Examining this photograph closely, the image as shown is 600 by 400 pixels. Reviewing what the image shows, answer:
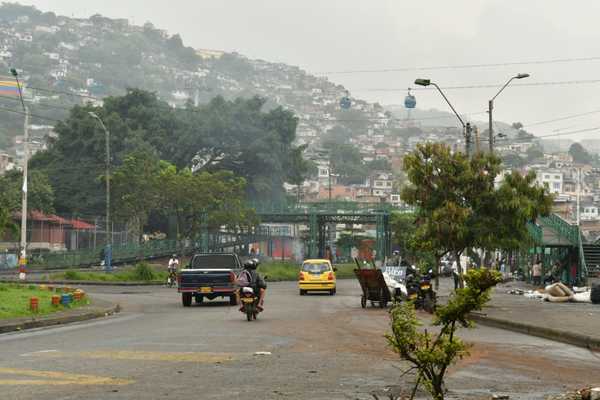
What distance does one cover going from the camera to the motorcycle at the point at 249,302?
23891 mm

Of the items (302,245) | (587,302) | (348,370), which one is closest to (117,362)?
(348,370)

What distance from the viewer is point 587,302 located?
111 feet

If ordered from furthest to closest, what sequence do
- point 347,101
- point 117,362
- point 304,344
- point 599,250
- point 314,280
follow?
point 347,101, point 599,250, point 314,280, point 304,344, point 117,362

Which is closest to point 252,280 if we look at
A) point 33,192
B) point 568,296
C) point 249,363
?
point 249,363

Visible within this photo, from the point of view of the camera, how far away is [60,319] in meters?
24.4

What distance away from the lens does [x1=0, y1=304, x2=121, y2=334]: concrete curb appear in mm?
21755

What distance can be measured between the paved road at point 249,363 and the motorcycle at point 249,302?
0.98 meters

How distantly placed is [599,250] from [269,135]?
6667 centimetres

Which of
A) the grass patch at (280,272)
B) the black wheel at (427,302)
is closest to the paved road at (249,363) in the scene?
the black wheel at (427,302)

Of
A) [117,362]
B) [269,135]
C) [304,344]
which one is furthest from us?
[269,135]

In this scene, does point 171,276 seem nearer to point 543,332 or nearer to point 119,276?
point 119,276

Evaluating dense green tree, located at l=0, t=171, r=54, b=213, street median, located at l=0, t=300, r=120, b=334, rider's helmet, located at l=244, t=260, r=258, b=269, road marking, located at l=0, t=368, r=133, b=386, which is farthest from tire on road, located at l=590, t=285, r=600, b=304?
dense green tree, located at l=0, t=171, r=54, b=213

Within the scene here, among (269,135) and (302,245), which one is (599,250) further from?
(302,245)

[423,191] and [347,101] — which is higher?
[347,101]
